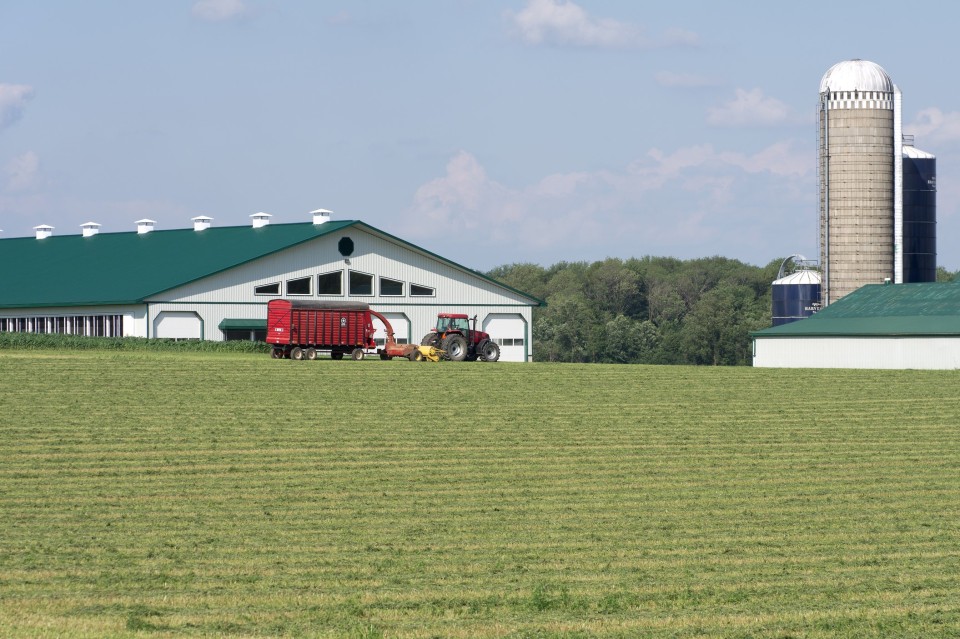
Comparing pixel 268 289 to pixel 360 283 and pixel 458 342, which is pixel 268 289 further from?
pixel 458 342

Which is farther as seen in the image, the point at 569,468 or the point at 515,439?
the point at 515,439

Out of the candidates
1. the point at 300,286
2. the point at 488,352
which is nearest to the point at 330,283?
the point at 300,286

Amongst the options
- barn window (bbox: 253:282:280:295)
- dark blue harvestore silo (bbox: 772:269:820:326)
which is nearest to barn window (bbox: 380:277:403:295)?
barn window (bbox: 253:282:280:295)

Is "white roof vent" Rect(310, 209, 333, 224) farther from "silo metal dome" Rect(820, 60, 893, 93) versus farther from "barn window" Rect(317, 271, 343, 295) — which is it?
"silo metal dome" Rect(820, 60, 893, 93)

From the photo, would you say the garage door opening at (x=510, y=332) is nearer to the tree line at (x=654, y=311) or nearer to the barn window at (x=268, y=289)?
the barn window at (x=268, y=289)

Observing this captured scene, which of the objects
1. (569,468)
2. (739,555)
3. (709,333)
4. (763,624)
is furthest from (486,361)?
(709,333)

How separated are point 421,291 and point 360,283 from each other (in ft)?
11.0

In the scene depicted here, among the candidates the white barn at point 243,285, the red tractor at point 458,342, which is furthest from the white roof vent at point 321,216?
the red tractor at point 458,342

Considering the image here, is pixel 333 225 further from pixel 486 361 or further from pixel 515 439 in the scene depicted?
pixel 515 439

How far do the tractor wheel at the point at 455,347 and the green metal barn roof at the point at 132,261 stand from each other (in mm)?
16579

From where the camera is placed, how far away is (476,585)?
15.2m

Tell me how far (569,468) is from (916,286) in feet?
164

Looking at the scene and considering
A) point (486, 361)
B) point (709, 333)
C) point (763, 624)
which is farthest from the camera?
point (709, 333)

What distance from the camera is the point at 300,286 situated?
2753 inches
